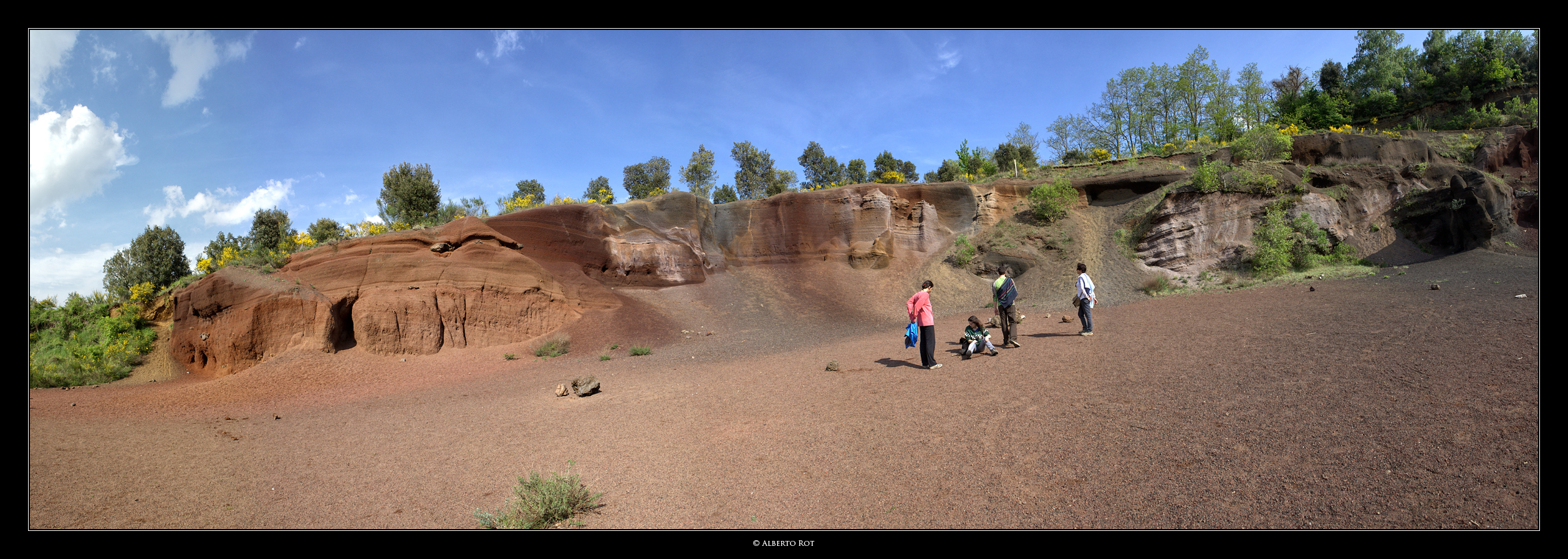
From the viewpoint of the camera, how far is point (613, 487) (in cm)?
492

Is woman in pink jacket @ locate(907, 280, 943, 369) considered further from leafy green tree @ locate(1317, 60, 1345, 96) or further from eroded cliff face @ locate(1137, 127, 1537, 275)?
leafy green tree @ locate(1317, 60, 1345, 96)

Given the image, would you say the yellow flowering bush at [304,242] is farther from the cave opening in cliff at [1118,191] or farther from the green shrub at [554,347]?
the cave opening in cliff at [1118,191]

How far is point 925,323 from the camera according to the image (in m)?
8.98

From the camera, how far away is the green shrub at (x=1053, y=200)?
2533 centimetres

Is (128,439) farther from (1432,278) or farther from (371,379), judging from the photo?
(1432,278)

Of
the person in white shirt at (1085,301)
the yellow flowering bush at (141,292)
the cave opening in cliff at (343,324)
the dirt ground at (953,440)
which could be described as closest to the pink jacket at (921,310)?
the dirt ground at (953,440)

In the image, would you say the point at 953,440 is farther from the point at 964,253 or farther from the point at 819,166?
the point at 819,166

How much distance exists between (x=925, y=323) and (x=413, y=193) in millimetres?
22534

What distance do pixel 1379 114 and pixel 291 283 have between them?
5634 centimetres

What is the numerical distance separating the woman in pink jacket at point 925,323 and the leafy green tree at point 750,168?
1327 inches

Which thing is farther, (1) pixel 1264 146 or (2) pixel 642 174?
(2) pixel 642 174

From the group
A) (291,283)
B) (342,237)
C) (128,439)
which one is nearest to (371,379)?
(291,283)

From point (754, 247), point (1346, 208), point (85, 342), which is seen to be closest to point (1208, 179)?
point (1346, 208)

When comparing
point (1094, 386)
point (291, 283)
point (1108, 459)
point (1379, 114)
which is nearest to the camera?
point (1108, 459)
